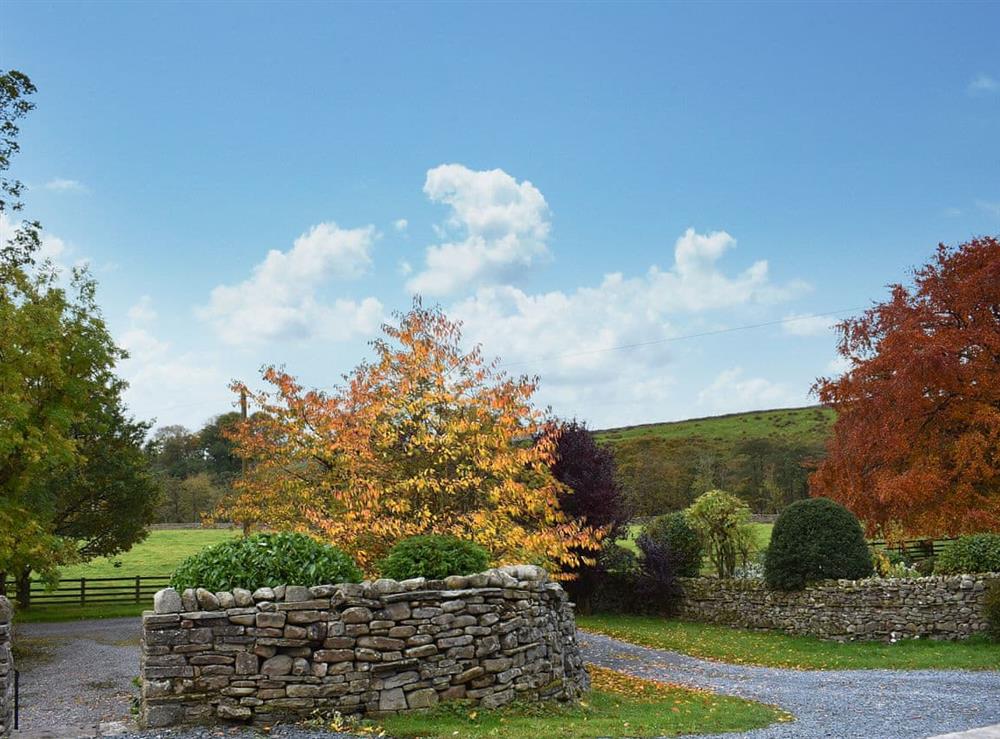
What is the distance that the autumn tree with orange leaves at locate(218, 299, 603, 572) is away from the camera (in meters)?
12.9

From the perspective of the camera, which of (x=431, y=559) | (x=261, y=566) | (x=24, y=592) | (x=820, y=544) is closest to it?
(x=261, y=566)

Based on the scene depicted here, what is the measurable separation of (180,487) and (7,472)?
3223 cm

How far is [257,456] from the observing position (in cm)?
1546

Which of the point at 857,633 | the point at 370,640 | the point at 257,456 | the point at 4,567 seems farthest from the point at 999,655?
the point at 4,567

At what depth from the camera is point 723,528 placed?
2369 centimetres

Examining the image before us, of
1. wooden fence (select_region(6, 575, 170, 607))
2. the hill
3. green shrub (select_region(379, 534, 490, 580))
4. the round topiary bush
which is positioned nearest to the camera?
green shrub (select_region(379, 534, 490, 580))

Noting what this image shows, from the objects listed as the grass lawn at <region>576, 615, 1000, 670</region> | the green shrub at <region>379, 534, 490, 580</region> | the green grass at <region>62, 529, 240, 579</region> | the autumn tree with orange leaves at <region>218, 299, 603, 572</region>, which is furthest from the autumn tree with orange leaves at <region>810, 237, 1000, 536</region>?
the green grass at <region>62, 529, 240, 579</region>

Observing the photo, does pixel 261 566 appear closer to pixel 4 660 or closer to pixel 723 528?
pixel 4 660

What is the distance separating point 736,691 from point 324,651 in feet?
23.2

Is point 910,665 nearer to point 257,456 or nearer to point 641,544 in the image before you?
point 641,544

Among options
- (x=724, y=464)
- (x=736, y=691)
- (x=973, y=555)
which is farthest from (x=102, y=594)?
(x=724, y=464)

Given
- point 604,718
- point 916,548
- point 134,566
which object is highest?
point 604,718

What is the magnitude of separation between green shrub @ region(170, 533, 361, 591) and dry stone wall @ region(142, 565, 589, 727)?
326 mm

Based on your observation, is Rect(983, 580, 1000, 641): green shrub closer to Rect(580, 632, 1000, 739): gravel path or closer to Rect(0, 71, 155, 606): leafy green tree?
Rect(580, 632, 1000, 739): gravel path
